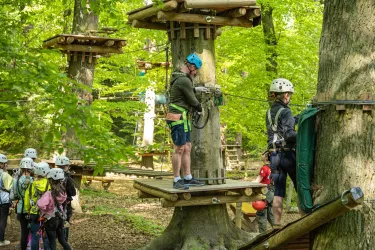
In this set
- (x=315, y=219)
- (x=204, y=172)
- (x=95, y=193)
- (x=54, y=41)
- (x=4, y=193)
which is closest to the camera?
(x=315, y=219)

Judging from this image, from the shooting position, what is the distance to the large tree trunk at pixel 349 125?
3.80 metres

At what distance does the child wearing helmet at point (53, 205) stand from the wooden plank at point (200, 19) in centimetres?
276

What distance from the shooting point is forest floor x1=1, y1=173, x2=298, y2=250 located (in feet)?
34.6

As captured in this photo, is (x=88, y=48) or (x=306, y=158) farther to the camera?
(x=88, y=48)

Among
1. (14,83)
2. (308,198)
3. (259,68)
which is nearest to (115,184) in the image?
(259,68)

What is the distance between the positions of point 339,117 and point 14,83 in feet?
13.6

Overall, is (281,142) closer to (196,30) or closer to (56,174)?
(196,30)

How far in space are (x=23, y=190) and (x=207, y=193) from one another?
3.31m

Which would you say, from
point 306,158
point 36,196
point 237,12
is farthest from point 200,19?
point 306,158

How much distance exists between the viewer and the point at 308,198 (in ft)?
13.6

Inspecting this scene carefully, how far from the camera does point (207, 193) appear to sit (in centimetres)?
788

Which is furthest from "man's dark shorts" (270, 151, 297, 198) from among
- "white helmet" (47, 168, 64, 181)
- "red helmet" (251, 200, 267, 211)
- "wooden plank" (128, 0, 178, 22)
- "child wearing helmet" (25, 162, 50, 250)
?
"red helmet" (251, 200, 267, 211)

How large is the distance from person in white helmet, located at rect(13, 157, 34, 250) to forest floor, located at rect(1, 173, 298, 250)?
1.25m

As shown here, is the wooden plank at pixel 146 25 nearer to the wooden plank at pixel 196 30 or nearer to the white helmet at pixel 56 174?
the wooden plank at pixel 196 30
